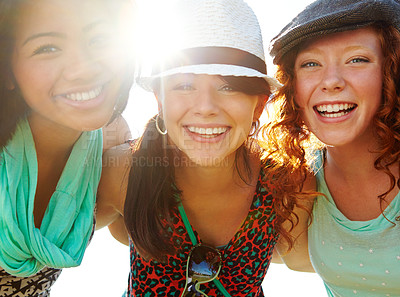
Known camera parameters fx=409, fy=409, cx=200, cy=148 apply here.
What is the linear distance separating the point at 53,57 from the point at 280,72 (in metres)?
1.32

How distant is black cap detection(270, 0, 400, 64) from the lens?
212 cm

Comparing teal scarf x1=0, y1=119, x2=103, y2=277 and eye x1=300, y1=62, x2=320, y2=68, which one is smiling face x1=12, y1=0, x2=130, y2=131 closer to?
teal scarf x1=0, y1=119, x2=103, y2=277

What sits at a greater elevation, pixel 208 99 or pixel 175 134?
pixel 208 99

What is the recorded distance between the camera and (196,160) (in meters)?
2.41

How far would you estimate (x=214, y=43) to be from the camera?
2.14m

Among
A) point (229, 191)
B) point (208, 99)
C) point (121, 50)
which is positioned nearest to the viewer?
point (208, 99)

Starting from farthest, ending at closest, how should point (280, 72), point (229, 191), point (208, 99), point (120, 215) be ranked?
point (120, 215), point (229, 191), point (280, 72), point (208, 99)

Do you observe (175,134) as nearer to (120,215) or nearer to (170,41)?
(170,41)

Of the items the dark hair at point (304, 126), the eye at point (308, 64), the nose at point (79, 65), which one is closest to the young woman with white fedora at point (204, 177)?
the dark hair at point (304, 126)

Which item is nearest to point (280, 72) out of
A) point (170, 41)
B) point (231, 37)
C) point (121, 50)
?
point (231, 37)

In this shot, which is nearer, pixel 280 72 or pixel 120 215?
pixel 280 72

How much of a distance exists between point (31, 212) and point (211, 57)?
52.5 inches

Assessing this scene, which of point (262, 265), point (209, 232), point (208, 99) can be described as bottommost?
point (262, 265)

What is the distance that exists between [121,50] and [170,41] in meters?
0.32
